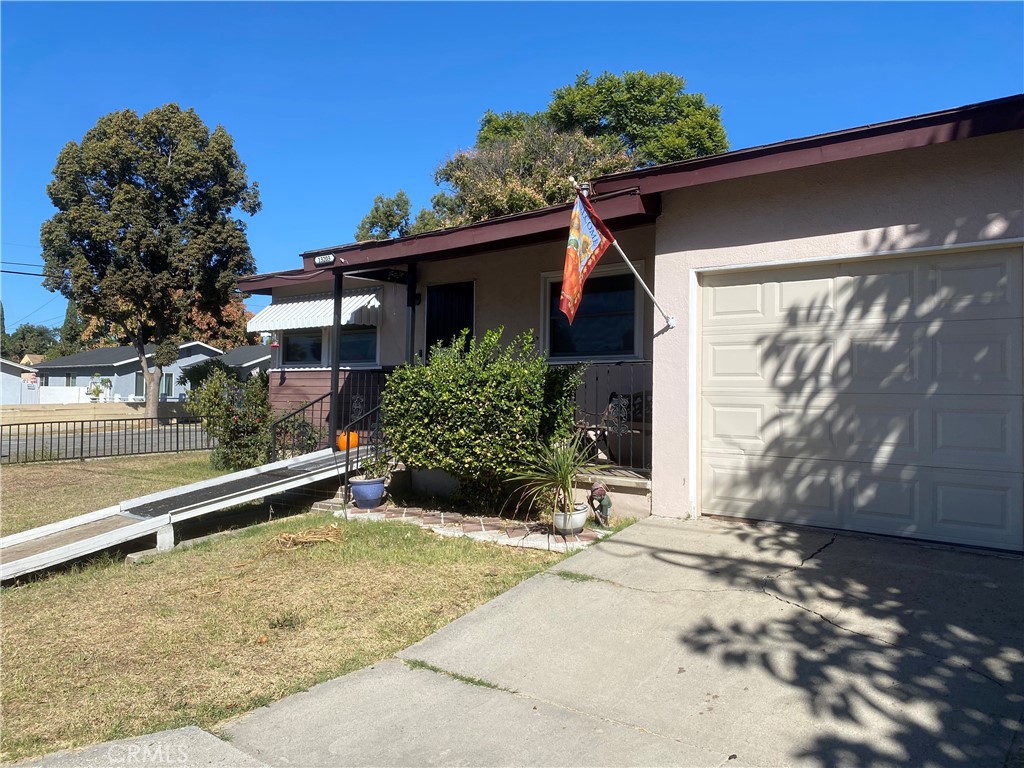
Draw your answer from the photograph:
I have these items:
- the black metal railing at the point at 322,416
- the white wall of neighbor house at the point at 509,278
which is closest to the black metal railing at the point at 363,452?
the black metal railing at the point at 322,416

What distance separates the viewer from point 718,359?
19.4ft

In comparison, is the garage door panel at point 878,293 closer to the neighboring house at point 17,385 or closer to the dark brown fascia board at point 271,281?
Answer: the dark brown fascia board at point 271,281

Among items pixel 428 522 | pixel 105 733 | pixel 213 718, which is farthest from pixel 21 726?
pixel 428 522

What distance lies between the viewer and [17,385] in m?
36.0

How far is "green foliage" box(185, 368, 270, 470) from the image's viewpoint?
10266 mm

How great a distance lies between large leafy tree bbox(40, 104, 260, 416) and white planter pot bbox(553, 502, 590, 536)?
2187 cm

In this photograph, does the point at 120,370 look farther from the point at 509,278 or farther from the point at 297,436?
the point at 509,278

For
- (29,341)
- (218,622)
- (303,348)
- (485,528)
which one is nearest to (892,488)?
(485,528)

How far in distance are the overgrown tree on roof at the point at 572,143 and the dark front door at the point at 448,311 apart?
9.56 m

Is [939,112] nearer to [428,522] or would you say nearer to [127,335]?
[428,522]

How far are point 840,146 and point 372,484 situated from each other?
545cm

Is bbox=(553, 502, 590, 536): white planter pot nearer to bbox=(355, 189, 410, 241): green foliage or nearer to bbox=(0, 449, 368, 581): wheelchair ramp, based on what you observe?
bbox=(0, 449, 368, 581): wheelchair ramp

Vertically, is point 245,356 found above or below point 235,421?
above

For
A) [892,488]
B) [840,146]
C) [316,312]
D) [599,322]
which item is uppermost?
[840,146]
